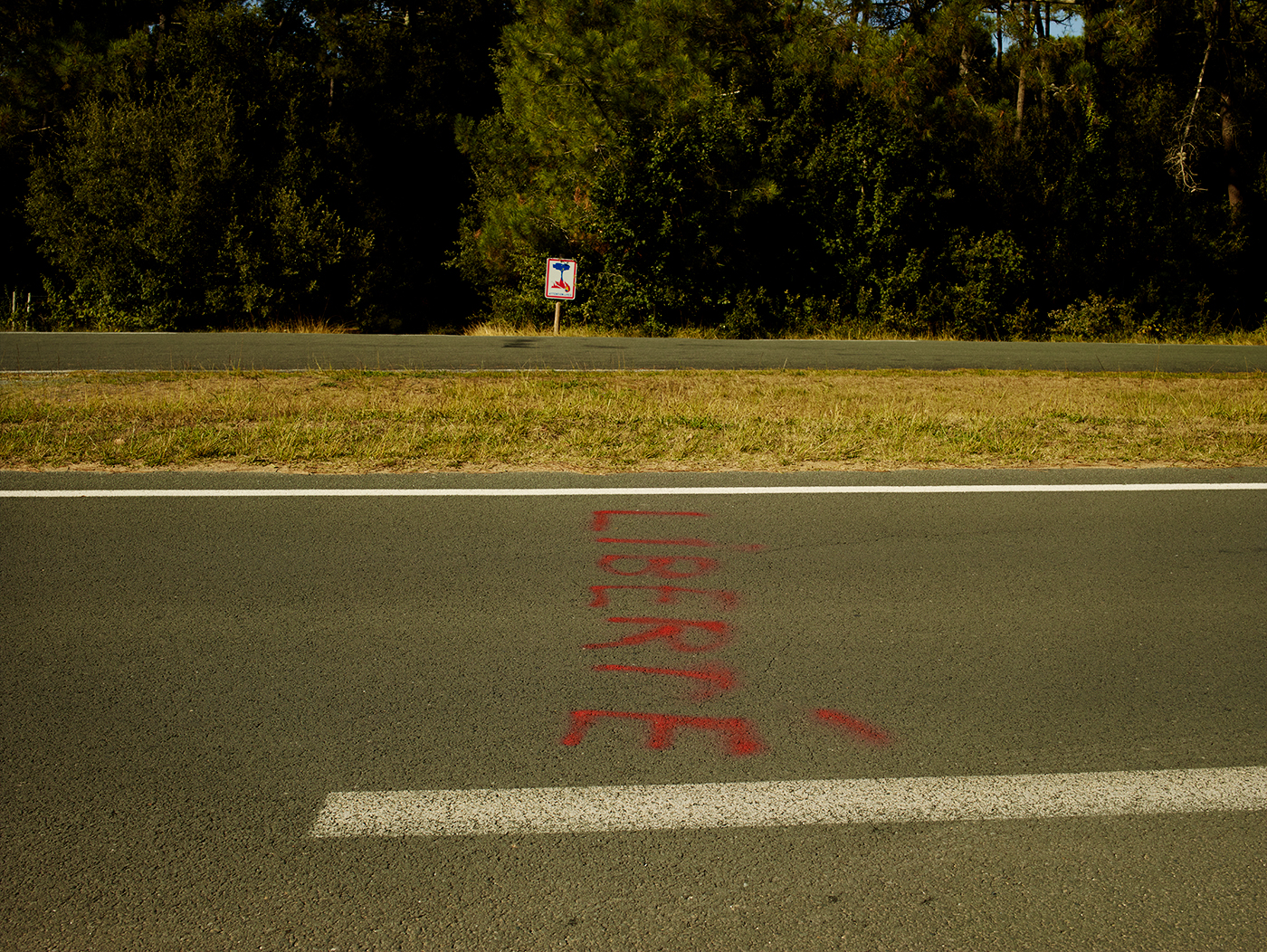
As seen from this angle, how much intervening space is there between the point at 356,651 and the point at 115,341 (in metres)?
14.1

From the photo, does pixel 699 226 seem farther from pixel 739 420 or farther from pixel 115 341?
pixel 739 420

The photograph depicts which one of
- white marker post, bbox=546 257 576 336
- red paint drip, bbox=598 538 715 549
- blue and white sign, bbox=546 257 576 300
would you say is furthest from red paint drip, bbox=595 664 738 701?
blue and white sign, bbox=546 257 576 300

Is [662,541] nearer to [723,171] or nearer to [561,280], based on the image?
[561,280]

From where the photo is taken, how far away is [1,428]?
26.2ft

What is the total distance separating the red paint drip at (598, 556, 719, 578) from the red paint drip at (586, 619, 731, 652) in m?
0.58

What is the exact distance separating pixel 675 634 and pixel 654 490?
7.66ft

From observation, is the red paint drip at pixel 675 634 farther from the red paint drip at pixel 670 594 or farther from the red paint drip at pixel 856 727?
the red paint drip at pixel 856 727

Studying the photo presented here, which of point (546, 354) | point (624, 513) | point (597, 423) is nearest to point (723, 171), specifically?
point (546, 354)

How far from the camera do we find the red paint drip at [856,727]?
3266 millimetres

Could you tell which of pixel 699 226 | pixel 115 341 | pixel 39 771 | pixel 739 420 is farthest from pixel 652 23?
pixel 39 771

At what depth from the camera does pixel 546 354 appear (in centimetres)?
1497

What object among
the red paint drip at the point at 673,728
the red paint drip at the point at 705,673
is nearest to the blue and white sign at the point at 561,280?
the red paint drip at the point at 705,673

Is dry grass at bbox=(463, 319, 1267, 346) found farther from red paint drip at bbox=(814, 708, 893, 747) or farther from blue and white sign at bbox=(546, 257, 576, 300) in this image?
red paint drip at bbox=(814, 708, 893, 747)

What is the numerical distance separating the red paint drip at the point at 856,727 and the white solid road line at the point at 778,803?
9.2 inches
